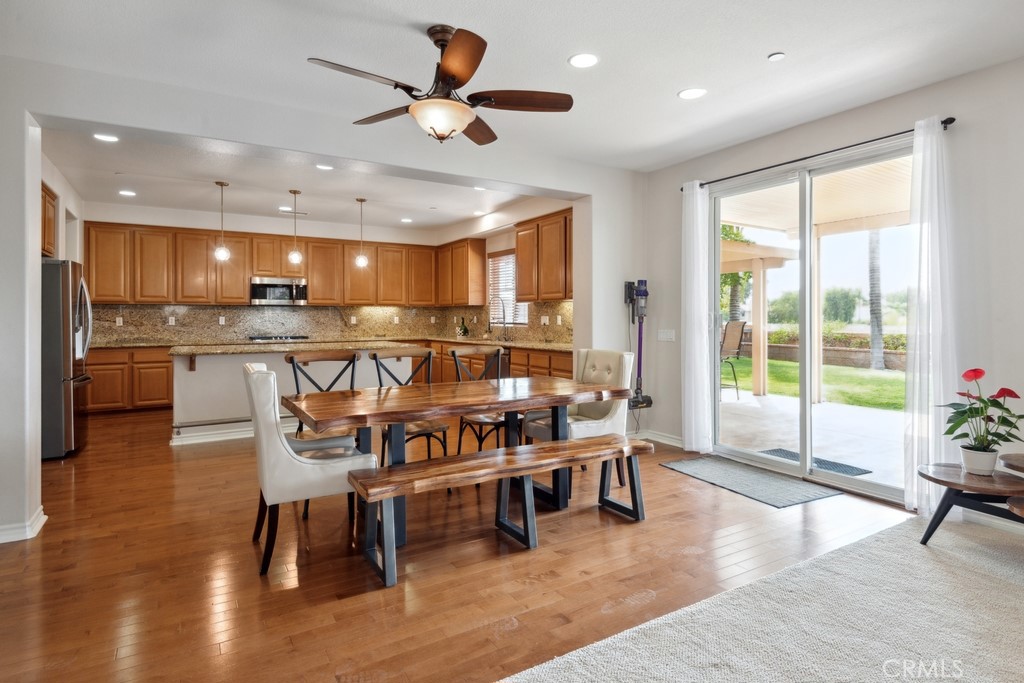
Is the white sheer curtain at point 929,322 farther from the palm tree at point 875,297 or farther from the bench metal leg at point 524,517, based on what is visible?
the bench metal leg at point 524,517

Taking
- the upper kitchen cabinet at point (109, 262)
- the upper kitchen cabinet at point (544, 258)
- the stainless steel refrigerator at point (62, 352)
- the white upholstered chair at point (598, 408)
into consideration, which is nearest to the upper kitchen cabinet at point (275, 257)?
the upper kitchen cabinet at point (109, 262)

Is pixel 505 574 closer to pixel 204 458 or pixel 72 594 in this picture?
pixel 72 594

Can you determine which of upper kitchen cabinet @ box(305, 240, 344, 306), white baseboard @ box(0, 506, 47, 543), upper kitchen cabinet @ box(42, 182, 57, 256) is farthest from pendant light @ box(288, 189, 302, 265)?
white baseboard @ box(0, 506, 47, 543)

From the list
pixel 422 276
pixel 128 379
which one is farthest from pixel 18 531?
pixel 422 276

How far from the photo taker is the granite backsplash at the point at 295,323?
7.42m

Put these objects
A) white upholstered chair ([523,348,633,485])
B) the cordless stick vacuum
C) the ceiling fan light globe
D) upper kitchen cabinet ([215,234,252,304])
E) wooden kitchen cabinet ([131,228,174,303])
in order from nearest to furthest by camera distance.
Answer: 1. the ceiling fan light globe
2. white upholstered chair ([523,348,633,485])
3. the cordless stick vacuum
4. wooden kitchen cabinet ([131,228,174,303])
5. upper kitchen cabinet ([215,234,252,304])

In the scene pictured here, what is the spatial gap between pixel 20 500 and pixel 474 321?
622 centimetres

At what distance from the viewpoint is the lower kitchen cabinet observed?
6930 mm

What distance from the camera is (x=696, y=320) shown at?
192 inches

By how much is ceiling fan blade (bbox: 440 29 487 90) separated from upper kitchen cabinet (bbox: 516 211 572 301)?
11.7 ft

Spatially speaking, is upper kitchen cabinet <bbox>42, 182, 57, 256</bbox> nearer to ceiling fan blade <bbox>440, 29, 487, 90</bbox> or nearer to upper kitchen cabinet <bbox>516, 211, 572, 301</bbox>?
ceiling fan blade <bbox>440, 29, 487, 90</bbox>

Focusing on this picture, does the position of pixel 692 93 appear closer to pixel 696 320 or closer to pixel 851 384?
pixel 696 320

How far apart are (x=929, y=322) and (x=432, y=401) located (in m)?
2.96

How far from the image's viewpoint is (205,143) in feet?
12.0
